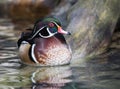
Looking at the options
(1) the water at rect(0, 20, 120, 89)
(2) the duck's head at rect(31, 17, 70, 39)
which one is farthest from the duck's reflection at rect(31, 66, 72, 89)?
(2) the duck's head at rect(31, 17, 70, 39)

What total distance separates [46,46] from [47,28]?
12.7 inches

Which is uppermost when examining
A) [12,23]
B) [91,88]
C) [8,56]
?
[12,23]

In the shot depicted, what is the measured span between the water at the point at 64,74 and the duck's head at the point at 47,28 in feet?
2.07

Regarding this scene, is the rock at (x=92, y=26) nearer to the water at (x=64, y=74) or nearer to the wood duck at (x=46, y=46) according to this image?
the water at (x=64, y=74)

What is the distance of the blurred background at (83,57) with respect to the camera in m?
8.46

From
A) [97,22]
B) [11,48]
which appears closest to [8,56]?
[11,48]

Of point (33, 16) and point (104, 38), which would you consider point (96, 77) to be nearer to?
point (104, 38)

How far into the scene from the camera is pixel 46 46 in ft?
32.6

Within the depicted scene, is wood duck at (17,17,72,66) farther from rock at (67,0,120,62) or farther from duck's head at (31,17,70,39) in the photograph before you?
rock at (67,0,120,62)

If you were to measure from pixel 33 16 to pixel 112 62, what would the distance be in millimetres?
7664

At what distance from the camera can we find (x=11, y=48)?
1152cm

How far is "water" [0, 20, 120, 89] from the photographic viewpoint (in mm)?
8266

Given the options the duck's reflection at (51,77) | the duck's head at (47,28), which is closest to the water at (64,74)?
the duck's reflection at (51,77)

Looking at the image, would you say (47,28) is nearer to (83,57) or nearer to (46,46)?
(46,46)
